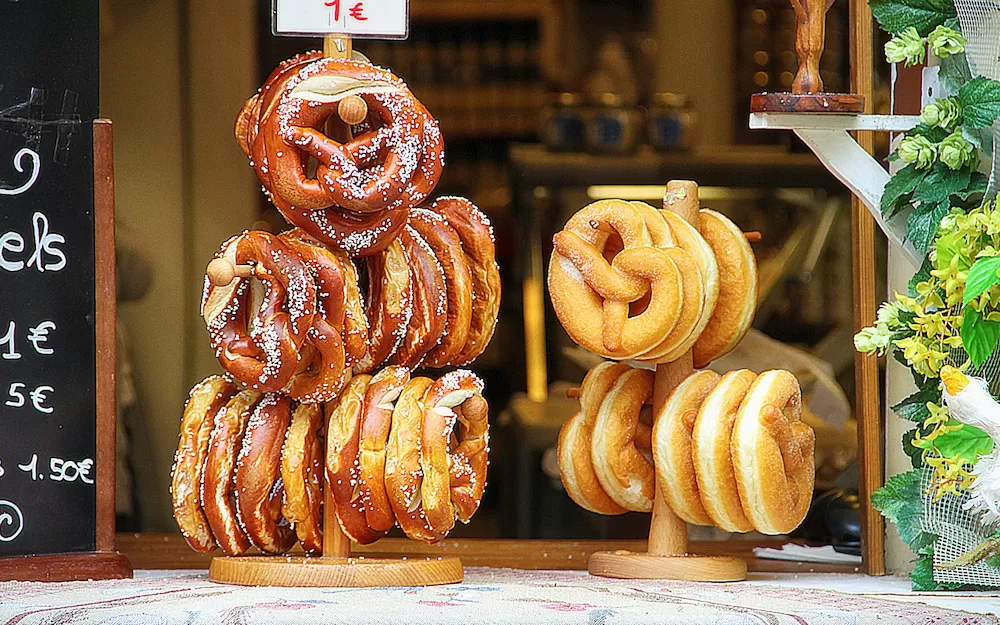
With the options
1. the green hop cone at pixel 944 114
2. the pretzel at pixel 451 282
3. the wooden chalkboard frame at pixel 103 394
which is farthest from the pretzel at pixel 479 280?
the green hop cone at pixel 944 114

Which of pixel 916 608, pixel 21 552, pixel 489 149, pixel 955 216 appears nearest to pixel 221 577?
pixel 21 552

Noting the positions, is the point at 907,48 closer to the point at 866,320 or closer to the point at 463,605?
the point at 866,320

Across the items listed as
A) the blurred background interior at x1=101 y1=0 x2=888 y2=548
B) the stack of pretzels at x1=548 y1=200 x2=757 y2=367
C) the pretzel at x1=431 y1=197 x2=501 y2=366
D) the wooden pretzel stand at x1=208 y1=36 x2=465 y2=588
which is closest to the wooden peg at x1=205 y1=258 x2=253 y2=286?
the wooden pretzel stand at x1=208 y1=36 x2=465 y2=588

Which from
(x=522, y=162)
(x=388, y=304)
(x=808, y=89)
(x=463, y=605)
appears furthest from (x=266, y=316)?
(x=522, y=162)

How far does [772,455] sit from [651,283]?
0.27 m

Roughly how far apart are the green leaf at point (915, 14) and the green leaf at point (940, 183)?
0.19m

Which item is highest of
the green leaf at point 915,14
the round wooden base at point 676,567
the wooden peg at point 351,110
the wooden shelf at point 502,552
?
the green leaf at point 915,14

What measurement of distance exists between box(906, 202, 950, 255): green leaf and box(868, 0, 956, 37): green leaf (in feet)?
0.79

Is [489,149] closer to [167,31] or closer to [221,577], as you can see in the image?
[167,31]

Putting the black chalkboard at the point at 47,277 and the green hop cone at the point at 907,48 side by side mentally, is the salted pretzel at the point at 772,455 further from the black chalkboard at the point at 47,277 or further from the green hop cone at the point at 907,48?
the black chalkboard at the point at 47,277

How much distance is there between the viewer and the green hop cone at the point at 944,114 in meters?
1.73

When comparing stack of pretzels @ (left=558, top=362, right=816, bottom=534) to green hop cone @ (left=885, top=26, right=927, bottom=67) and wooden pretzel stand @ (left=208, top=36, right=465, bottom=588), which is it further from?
green hop cone @ (left=885, top=26, right=927, bottom=67)

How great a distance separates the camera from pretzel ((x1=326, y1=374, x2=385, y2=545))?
163 cm

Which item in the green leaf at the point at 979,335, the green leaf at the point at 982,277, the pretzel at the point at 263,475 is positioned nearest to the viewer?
the green leaf at the point at 982,277
